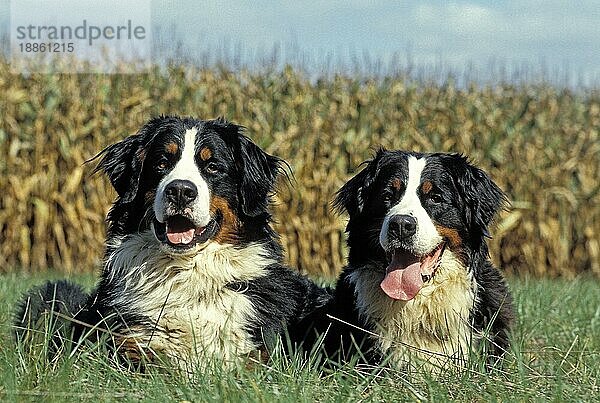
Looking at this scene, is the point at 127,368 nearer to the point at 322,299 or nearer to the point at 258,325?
the point at 258,325

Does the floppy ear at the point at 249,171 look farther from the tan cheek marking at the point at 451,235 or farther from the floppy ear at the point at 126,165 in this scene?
the tan cheek marking at the point at 451,235

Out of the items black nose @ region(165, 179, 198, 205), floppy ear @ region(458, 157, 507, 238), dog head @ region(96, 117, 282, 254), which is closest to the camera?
black nose @ region(165, 179, 198, 205)

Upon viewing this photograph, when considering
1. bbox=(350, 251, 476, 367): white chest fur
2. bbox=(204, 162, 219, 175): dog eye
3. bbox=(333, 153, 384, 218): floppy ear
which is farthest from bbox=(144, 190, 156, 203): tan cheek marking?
bbox=(350, 251, 476, 367): white chest fur

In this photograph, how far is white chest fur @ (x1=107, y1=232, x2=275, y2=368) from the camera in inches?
181

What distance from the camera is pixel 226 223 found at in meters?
4.69

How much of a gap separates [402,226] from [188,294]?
1.28 m

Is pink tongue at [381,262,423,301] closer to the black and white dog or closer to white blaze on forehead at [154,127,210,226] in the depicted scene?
the black and white dog

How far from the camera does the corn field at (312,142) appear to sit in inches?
478

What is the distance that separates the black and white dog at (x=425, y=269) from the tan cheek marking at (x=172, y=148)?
3.59 ft

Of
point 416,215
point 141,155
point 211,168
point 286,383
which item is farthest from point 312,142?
point 286,383

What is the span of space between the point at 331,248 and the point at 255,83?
9.70ft

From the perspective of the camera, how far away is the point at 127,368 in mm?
4387

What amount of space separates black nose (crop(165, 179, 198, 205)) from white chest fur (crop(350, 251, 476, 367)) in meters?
1.11

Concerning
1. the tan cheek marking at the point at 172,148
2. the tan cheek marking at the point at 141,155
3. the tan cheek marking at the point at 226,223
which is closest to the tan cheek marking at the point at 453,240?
the tan cheek marking at the point at 226,223
